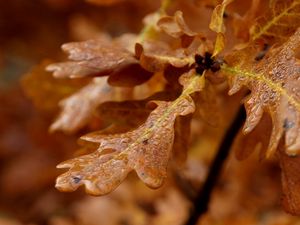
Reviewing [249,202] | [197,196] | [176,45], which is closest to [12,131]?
[249,202]

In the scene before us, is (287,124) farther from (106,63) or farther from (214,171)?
(214,171)

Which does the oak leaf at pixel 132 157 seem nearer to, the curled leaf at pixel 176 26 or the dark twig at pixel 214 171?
the curled leaf at pixel 176 26

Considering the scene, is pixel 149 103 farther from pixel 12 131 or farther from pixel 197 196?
pixel 12 131

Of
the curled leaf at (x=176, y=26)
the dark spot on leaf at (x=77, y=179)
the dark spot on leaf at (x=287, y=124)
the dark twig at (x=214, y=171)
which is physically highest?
the dark spot on leaf at (x=287, y=124)

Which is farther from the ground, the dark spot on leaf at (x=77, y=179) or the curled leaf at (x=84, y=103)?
the dark spot on leaf at (x=77, y=179)

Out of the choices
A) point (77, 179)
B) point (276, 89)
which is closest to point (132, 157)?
point (77, 179)

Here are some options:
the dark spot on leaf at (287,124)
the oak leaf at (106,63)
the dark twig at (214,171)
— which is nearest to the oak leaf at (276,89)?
the dark spot on leaf at (287,124)

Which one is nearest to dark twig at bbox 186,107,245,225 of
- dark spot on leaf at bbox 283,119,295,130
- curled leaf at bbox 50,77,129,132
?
curled leaf at bbox 50,77,129,132

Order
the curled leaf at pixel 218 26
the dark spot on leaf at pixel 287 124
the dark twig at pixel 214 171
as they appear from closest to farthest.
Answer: the dark spot on leaf at pixel 287 124 < the curled leaf at pixel 218 26 < the dark twig at pixel 214 171

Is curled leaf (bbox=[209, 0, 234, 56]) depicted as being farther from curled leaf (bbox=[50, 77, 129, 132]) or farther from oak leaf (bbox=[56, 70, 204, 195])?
curled leaf (bbox=[50, 77, 129, 132])
